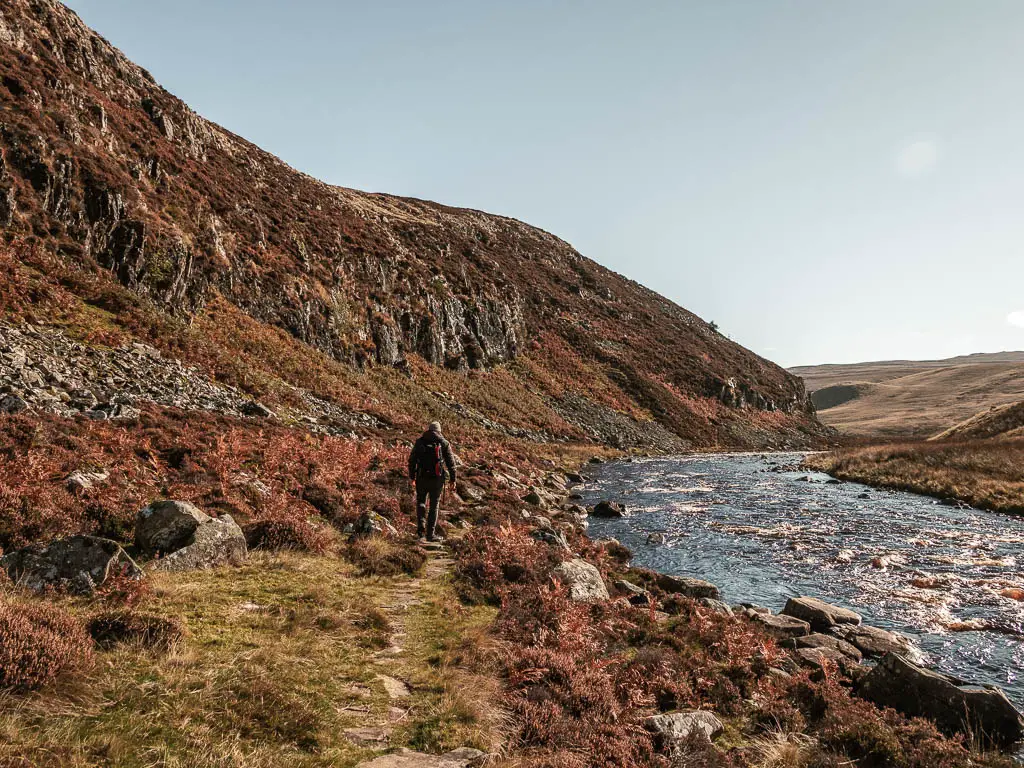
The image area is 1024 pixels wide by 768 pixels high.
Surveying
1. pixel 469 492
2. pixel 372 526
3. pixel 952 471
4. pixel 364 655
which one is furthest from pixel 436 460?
pixel 952 471

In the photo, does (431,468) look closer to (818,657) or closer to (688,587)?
(688,587)

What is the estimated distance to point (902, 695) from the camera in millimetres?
7316

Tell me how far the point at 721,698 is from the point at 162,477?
1299 centimetres

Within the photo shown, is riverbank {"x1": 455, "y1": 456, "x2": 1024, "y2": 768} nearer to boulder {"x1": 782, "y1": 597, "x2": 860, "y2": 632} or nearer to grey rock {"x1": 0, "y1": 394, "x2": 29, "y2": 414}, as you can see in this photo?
boulder {"x1": 782, "y1": 597, "x2": 860, "y2": 632}

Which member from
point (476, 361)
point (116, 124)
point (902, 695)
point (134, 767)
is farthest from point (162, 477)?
point (476, 361)

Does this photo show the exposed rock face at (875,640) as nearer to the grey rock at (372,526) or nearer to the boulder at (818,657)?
the boulder at (818,657)

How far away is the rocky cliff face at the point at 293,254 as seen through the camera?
2562 centimetres

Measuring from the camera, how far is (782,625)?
10.5 m

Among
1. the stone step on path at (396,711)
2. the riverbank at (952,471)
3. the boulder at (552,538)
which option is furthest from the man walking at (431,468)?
the riverbank at (952,471)

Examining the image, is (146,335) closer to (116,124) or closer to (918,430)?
(116,124)

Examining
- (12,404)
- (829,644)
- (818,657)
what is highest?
(12,404)

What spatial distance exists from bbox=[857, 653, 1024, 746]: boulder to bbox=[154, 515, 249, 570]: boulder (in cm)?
1116

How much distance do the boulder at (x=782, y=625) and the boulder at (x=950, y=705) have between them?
2549 millimetres

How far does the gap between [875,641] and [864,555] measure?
25.9 feet
